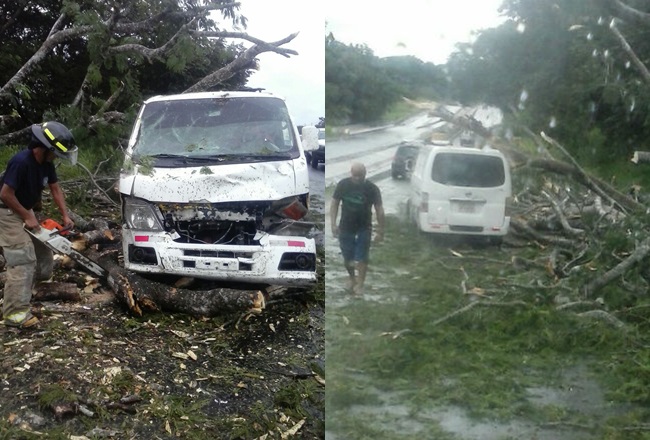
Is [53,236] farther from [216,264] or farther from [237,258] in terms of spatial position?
[237,258]

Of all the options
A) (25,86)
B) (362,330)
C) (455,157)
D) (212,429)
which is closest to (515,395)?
(362,330)

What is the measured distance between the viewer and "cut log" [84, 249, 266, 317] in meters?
4.77

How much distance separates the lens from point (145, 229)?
4.91 meters

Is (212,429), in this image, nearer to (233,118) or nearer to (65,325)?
(65,325)

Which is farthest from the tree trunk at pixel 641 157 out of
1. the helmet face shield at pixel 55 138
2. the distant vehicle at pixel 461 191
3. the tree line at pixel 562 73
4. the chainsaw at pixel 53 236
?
the chainsaw at pixel 53 236

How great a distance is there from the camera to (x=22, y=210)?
4.34 meters

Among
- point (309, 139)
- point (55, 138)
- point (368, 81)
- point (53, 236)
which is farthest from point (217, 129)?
point (368, 81)

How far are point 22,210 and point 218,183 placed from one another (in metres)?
1.35

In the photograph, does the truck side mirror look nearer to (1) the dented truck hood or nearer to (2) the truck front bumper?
(1) the dented truck hood

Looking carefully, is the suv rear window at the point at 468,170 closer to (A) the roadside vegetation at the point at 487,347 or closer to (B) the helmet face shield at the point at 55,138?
(A) the roadside vegetation at the point at 487,347

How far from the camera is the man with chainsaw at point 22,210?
14.2ft

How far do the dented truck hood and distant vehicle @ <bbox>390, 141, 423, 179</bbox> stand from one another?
3746 mm

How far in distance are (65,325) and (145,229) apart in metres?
0.89

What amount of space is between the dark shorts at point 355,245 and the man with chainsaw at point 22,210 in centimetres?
372
